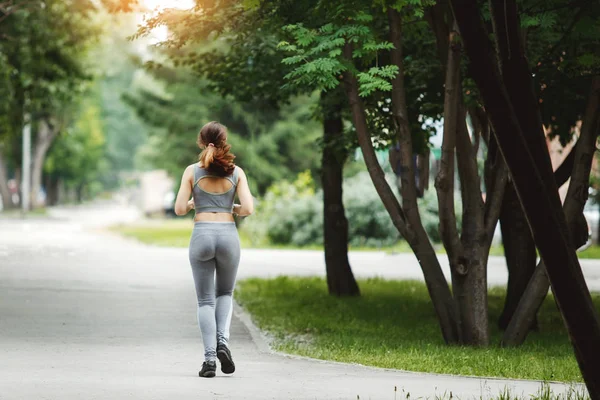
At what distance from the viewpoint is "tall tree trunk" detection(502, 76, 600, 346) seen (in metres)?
11.2

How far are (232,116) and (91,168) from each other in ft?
170

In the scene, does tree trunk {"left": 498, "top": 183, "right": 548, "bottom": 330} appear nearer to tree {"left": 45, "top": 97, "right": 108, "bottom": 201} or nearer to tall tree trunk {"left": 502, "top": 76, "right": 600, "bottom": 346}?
tall tree trunk {"left": 502, "top": 76, "right": 600, "bottom": 346}

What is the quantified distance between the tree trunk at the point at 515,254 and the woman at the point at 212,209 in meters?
5.94

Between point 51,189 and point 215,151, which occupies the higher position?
point 215,151

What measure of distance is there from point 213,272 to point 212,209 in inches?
19.2

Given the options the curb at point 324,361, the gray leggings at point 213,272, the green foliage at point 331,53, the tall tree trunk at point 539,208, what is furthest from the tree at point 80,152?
the tall tree trunk at point 539,208

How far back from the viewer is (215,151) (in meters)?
8.41

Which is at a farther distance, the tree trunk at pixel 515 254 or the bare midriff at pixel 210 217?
the tree trunk at pixel 515 254

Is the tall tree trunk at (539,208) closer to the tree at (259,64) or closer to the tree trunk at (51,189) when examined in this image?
the tree at (259,64)

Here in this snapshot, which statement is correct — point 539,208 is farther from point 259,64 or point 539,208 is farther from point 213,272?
point 259,64

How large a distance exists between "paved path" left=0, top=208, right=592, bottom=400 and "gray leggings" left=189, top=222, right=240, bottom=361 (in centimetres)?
38

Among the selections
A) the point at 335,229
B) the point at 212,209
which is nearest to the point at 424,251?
the point at 212,209

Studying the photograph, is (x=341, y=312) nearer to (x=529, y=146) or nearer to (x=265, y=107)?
(x=265, y=107)

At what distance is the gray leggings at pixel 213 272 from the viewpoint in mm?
8430
